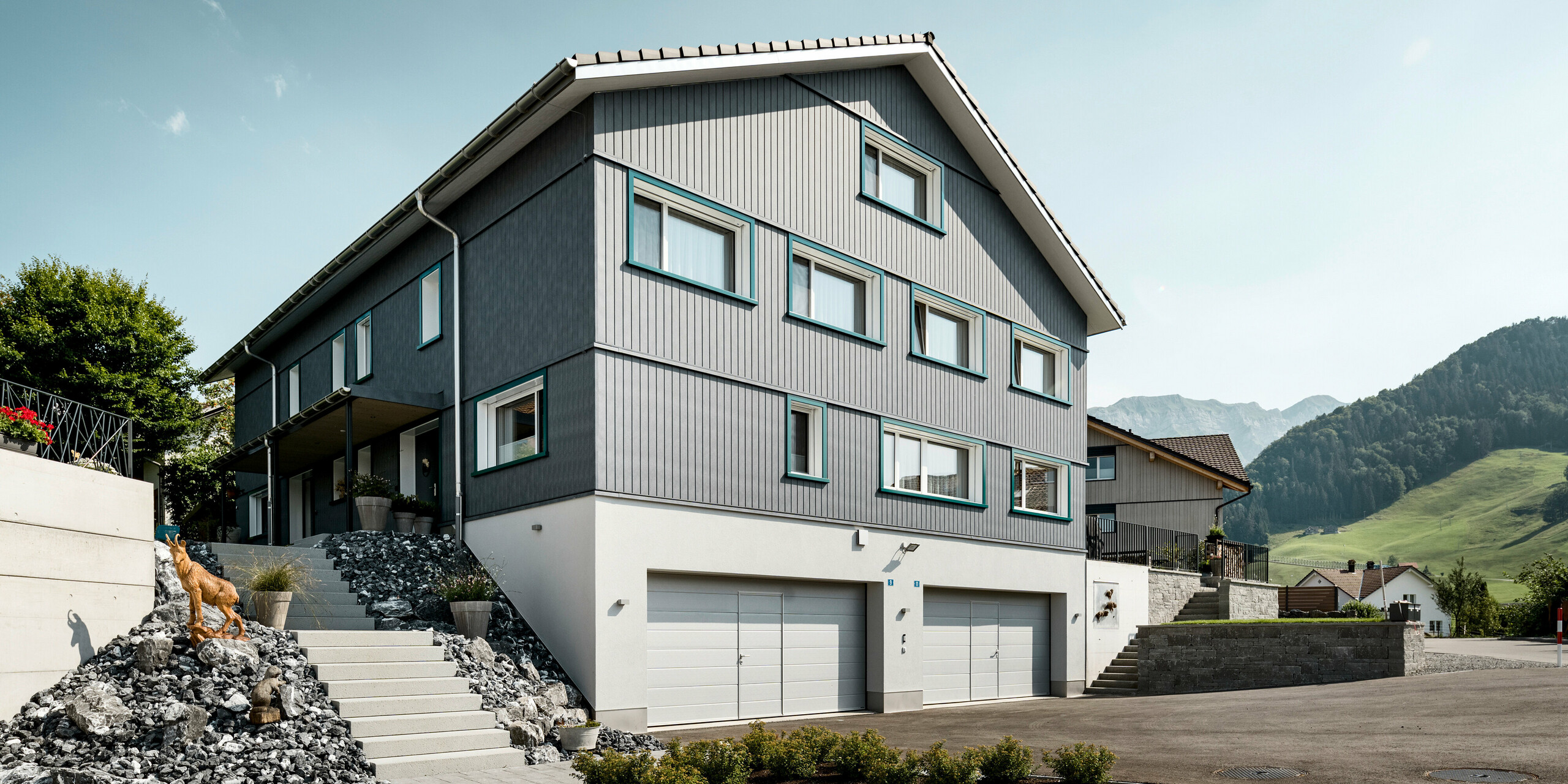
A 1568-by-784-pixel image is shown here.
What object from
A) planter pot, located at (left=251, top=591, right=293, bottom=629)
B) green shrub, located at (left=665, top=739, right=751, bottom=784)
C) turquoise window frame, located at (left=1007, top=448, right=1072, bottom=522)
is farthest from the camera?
turquoise window frame, located at (left=1007, top=448, right=1072, bottom=522)

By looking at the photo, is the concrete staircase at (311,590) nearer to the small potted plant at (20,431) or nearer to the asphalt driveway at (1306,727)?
the small potted plant at (20,431)

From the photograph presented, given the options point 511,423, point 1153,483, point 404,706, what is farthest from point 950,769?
point 1153,483

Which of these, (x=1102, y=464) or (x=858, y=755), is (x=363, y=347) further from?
(x=1102, y=464)

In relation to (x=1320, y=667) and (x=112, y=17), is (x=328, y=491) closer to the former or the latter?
(x=112, y=17)

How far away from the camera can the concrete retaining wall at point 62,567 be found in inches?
345

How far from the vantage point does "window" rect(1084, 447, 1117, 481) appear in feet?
111

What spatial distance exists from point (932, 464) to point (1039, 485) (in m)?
3.79

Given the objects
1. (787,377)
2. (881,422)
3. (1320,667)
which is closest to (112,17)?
(787,377)

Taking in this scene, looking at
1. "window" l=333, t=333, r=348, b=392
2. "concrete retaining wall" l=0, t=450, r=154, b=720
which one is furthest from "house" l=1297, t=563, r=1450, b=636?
"concrete retaining wall" l=0, t=450, r=154, b=720

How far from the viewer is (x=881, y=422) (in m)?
17.1

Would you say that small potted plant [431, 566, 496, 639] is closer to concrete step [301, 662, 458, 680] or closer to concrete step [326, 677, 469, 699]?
concrete step [301, 662, 458, 680]

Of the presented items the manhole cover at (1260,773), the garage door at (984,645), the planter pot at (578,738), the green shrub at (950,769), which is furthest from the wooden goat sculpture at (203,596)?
the garage door at (984,645)

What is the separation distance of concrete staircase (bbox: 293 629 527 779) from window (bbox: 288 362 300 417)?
13.6 m

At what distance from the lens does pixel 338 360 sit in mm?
21359
